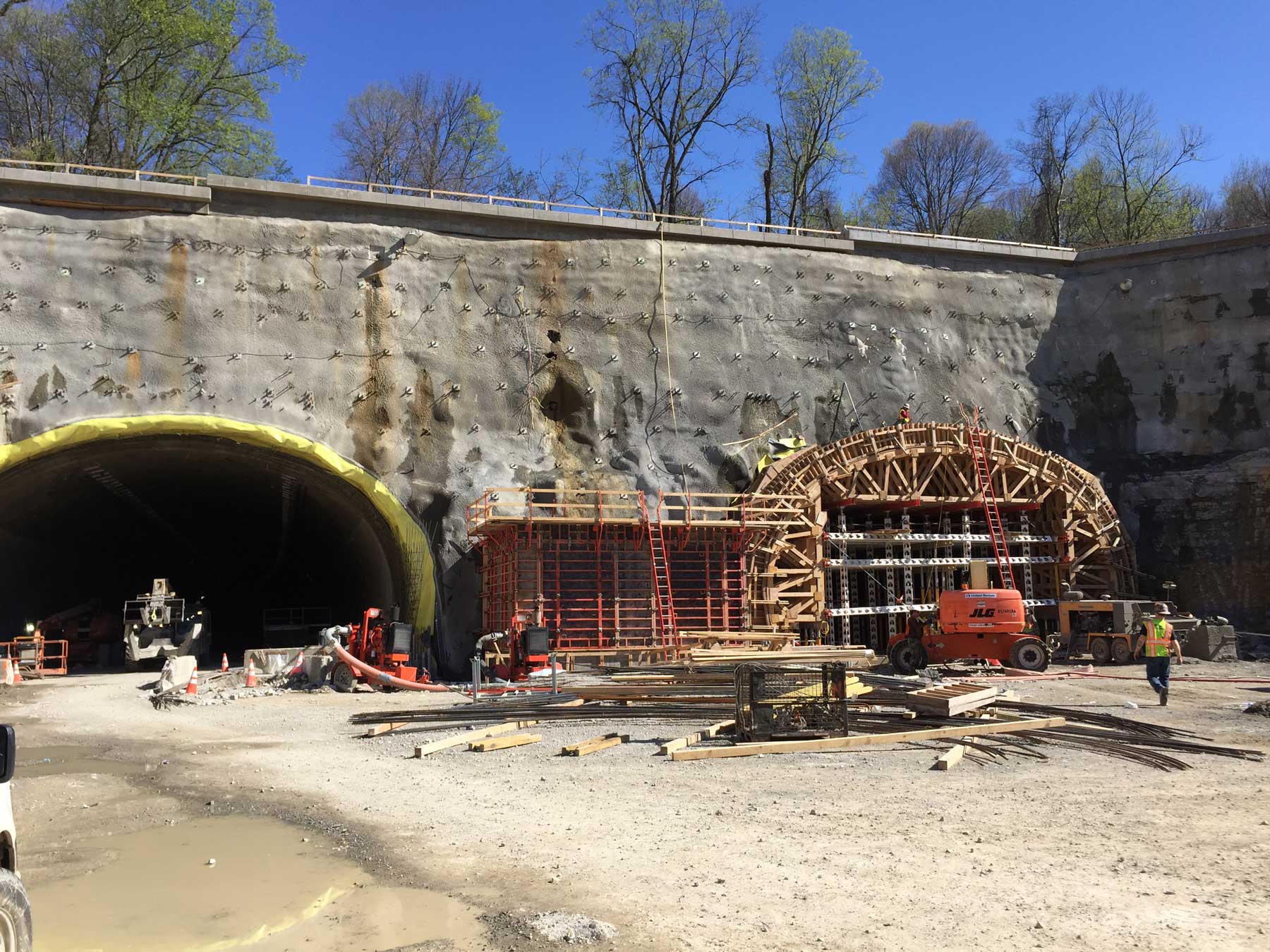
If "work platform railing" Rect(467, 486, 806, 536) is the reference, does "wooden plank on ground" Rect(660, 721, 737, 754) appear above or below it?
below

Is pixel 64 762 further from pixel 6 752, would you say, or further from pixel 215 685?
pixel 215 685

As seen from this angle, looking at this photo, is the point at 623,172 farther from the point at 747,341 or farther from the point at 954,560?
the point at 954,560

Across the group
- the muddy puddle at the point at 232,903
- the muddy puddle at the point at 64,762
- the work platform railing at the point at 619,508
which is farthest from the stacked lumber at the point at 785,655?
the muddy puddle at the point at 232,903

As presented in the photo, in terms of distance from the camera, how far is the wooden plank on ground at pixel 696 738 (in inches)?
527

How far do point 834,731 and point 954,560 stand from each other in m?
18.2

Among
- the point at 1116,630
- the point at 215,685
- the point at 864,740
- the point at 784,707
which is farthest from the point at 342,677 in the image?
the point at 1116,630

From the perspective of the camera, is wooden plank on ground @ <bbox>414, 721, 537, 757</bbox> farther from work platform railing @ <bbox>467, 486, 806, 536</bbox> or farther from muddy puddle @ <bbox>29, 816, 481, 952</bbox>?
work platform railing @ <bbox>467, 486, 806, 536</bbox>

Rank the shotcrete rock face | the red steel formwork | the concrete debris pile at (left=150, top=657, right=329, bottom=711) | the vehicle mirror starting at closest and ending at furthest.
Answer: the vehicle mirror < the concrete debris pile at (left=150, top=657, right=329, bottom=711) < the red steel formwork < the shotcrete rock face

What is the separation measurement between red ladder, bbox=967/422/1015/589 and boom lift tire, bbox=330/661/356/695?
19049mm

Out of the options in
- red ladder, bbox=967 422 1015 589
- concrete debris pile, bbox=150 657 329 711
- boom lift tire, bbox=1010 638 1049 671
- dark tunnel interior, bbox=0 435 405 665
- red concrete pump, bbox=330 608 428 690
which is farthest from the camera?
red ladder, bbox=967 422 1015 589

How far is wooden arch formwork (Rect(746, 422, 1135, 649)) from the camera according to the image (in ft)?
95.3

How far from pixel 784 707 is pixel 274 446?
17.5m

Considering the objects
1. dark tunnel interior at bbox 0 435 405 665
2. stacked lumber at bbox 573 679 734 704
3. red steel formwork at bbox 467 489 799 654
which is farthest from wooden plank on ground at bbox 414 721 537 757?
dark tunnel interior at bbox 0 435 405 665

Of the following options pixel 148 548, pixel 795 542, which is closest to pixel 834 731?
pixel 795 542
